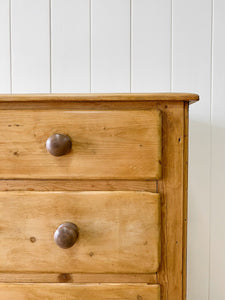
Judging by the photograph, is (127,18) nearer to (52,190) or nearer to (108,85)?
(108,85)

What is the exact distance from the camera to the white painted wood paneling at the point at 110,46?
108 cm

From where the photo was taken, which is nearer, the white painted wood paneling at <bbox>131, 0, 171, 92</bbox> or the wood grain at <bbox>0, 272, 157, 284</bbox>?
the wood grain at <bbox>0, 272, 157, 284</bbox>

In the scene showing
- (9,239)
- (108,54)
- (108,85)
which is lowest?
(9,239)

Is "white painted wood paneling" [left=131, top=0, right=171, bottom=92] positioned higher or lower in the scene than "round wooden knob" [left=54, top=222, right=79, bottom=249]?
higher

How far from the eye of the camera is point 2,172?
619mm

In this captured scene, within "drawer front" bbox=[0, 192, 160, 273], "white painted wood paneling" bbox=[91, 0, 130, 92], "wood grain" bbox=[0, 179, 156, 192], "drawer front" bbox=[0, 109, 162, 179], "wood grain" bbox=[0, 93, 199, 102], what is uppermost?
"white painted wood paneling" bbox=[91, 0, 130, 92]

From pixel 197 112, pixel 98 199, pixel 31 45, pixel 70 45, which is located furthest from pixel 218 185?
pixel 31 45

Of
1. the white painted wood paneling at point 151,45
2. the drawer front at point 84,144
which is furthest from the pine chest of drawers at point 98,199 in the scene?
the white painted wood paneling at point 151,45

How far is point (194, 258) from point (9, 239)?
0.75 meters

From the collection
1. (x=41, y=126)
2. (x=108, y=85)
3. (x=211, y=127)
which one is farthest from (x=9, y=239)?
(x=211, y=127)

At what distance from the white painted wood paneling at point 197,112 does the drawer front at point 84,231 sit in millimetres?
535

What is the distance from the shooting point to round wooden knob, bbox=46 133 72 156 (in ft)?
1.90

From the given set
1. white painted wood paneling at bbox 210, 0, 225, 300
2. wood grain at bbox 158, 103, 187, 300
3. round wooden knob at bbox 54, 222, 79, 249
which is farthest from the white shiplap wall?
round wooden knob at bbox 54, 222, 79, 249

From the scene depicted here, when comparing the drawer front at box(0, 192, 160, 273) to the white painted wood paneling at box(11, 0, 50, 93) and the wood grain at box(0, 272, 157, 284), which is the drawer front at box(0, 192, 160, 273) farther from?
the white painted wood paneling at box(11, 0, 50, 93)
